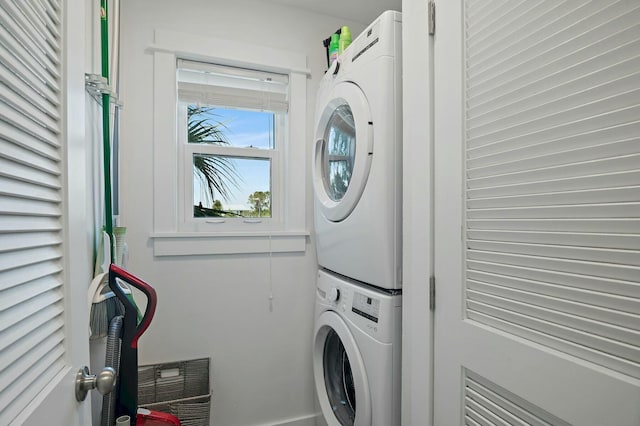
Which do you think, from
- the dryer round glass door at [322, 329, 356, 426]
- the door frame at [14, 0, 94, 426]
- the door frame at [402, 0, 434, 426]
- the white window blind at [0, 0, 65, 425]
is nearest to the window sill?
the dryer round glass door at [322, 329, 356, 426]

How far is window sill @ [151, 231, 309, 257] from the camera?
5.53 feet

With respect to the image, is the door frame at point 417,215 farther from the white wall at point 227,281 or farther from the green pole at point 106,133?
the green pole at point 106,133

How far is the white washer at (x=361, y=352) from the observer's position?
3.86ft

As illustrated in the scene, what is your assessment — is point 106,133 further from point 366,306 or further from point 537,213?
point 537,213

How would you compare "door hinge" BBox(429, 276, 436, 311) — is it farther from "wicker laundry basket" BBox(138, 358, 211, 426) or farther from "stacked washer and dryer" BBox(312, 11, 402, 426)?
"wicker laundry basket" BBox(138, 358, 211, 426)

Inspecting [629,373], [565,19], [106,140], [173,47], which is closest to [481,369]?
[629,373]

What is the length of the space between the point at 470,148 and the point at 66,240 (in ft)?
3.04

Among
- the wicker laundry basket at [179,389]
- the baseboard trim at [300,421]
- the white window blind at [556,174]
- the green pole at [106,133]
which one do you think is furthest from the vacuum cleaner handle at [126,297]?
the baseboard trim at [300,421]

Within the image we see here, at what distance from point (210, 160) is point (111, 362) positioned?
1096mm

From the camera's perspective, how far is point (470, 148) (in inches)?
35.1

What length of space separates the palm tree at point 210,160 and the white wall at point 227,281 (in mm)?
235

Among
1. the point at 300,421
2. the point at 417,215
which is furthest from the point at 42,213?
the point at 300,421

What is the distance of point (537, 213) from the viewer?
72 centimetres

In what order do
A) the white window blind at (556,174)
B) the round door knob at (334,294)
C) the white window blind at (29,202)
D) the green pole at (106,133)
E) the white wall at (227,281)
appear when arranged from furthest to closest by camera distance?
the white wall at (227,281), the round door knob at (334,294), the green pole at (106,133), the white window blind at (556,174), the white window blind at (29,202)
